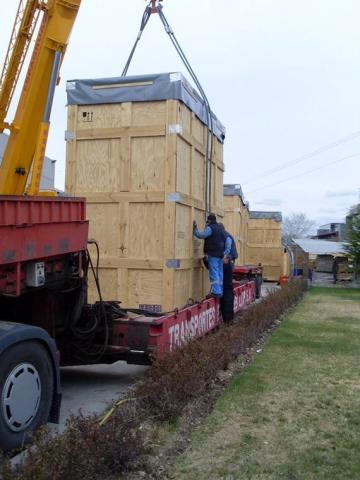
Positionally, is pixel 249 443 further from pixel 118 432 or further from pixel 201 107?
pixel 201 107

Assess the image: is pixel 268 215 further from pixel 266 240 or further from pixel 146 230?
pixel 146 230

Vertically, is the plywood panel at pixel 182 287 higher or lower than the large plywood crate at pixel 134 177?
lower

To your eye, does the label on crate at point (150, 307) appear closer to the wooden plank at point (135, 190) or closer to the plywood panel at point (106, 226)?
the wooden plank at point (135, 190)

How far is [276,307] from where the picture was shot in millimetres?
12758

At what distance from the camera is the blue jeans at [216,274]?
8578 millimetres

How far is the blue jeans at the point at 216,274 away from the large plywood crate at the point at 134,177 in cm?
98

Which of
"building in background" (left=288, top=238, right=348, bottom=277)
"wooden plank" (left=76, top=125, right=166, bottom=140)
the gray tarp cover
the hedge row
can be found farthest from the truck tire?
"building in background" (left=288, top=238, right=348, bottom=277)

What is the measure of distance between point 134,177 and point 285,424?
3864mm

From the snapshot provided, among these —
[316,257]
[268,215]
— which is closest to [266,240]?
[268,215]

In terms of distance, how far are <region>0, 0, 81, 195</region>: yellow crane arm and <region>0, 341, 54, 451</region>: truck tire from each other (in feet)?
9.63

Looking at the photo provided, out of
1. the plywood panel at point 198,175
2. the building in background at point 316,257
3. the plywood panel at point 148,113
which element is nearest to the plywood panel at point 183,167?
the plywood panel at point 198,175

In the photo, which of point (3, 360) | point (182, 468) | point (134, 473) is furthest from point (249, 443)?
point (3, 360)

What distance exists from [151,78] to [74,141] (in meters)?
1.40

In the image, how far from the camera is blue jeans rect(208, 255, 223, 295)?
8.58 meters
